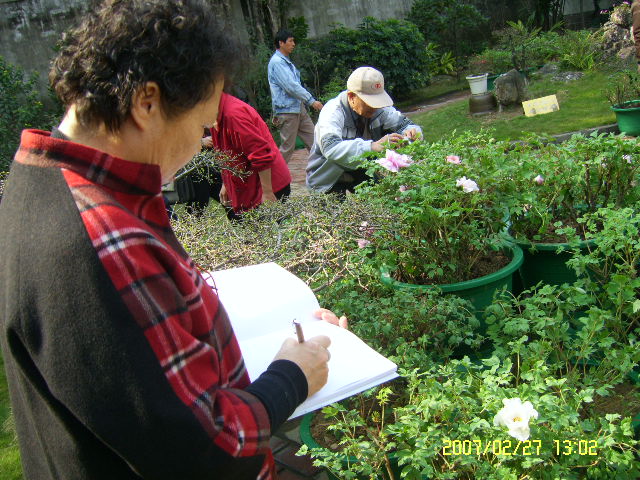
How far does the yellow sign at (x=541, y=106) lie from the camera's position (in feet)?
32.3

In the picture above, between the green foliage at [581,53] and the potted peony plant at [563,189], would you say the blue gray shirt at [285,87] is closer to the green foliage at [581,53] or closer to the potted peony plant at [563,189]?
the potted peony plant at [563,189]

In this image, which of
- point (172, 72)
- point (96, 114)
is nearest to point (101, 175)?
point (96, 114)

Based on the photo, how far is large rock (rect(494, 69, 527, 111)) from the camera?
414 inches

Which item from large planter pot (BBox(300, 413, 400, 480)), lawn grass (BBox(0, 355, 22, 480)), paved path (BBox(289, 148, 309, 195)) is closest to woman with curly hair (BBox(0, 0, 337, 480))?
large planter pot (BBox(300, 413, 400, 480))

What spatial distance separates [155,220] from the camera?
44.8 inches

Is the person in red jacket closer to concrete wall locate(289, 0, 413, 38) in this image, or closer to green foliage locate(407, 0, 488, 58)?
concrete wall locate(289, 0, 413, 38)

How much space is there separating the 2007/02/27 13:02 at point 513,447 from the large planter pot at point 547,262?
145 centimetres

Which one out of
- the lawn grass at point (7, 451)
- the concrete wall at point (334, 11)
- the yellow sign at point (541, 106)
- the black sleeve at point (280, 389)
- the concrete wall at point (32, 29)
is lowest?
the lawn grass at point (7, 451)

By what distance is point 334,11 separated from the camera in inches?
615

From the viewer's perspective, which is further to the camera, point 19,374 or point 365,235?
point 365,235

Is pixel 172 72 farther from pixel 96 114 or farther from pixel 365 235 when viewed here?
pixel 365 235

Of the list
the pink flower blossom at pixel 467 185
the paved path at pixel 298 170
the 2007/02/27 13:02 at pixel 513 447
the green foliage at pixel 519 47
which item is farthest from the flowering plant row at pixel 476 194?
the green foliage at pixel 519 47

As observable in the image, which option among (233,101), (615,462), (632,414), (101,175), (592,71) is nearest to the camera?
(101,175)

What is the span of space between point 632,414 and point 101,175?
2.06 metres
